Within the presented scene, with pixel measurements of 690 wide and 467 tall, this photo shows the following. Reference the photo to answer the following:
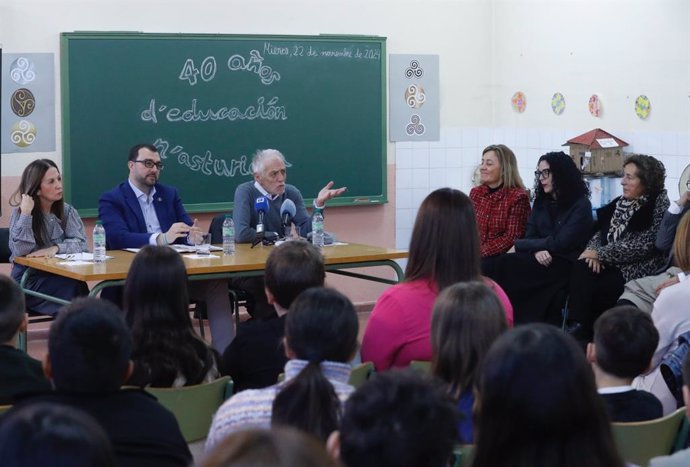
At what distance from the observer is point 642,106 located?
6.70 m

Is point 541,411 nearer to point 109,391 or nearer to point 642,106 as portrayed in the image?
point 109,391

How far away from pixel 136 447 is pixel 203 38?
5309 millimetres

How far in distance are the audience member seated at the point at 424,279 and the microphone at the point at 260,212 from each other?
234 cm

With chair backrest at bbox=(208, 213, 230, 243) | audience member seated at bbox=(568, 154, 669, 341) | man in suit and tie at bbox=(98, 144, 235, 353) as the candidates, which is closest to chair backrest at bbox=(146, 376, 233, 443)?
man in suit and tie at bbox=(98, 144, 235, 353)

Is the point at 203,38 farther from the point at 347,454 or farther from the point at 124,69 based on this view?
the point at 347,454

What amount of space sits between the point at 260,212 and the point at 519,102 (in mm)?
2868

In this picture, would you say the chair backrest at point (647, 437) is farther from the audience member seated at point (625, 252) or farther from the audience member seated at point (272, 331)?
the audience member seated at point (625, 252)

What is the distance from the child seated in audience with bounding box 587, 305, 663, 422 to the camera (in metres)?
2.75

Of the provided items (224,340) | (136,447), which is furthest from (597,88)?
(136,447)

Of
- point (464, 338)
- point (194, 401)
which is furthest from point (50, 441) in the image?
point (194, 401)

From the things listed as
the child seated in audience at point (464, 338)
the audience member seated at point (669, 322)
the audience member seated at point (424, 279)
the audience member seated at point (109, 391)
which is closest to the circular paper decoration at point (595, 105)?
the audience member seated at point (669, 322)

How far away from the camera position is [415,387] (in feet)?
5.11

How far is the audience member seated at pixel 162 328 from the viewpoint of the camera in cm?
304

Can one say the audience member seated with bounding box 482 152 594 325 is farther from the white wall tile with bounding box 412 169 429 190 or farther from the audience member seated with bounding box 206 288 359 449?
the audience member seated with bounding box 206 288 359 449
